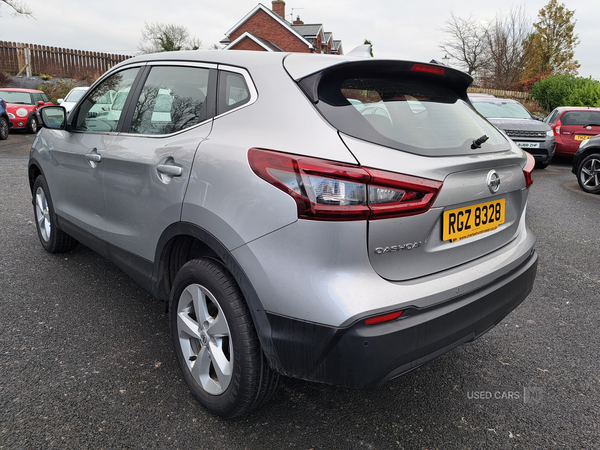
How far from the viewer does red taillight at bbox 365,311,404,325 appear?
1662mm

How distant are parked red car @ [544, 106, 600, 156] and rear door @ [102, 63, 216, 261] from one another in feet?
39.6

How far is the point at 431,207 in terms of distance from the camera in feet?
5.89

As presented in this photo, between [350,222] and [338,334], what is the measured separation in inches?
15.8

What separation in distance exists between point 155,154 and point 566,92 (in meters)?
26.2

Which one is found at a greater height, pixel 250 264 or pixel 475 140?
pixel 475 140

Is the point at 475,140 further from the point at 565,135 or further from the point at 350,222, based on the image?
the point at 565,135

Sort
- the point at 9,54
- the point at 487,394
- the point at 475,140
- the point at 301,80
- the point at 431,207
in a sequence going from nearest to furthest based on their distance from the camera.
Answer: the point at 431,207 < the point at 301,80 < the point at 475,140 < the point at 487,394 < the point at 9,54

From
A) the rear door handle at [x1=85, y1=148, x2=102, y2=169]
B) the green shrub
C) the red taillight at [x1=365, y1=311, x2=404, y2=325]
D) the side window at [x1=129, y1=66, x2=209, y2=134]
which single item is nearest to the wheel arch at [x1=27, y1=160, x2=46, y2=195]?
the rear door handle at [x1=85, y1=148, x2=102, y2=169]

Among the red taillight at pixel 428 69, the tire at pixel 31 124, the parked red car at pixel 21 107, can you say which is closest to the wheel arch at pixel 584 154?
the red taillight at pixel 428 69

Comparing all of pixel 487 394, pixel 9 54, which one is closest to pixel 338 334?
pixel 487 394

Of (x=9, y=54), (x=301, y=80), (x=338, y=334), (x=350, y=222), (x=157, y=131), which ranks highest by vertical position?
(x=9, y=54)

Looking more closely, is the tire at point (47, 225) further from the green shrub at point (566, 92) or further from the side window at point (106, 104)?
the green shrub at point (566, 92)

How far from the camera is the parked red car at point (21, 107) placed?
1538cm

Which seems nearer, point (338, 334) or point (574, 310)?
point (338, 334)
